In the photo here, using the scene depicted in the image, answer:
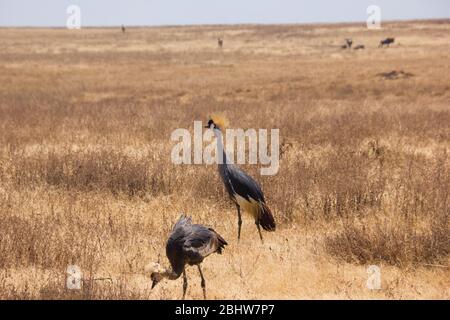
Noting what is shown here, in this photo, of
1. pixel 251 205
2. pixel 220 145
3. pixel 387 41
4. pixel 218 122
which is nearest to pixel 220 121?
pixel 218 122

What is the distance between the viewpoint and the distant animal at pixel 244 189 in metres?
6.14

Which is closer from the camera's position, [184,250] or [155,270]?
[155,270]

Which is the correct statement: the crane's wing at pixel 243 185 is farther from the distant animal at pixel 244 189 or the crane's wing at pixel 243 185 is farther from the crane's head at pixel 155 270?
the crane's head at pixel 155 270

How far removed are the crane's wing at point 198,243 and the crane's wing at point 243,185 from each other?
4.04 ft

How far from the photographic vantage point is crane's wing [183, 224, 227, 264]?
4797mm

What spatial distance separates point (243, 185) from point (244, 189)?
0.05 m

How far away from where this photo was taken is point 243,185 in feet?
20.3

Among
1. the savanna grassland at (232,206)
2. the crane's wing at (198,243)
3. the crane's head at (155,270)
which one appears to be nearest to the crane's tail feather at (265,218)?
the savanna grassland at (232,206)

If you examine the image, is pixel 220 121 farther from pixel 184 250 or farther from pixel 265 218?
pixel 184 250

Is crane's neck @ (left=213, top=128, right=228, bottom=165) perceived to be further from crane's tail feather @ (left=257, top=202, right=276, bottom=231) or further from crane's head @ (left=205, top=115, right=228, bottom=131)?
crane's tail feather @ (left=257, top=202, right=276, bottom=231)

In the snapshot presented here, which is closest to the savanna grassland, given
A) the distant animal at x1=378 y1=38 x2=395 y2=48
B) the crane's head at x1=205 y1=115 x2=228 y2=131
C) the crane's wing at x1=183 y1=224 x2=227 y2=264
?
the crane's wing at x1=183 y1=224 x2=227 y2=264

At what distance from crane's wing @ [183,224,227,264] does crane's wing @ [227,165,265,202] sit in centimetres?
123
